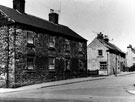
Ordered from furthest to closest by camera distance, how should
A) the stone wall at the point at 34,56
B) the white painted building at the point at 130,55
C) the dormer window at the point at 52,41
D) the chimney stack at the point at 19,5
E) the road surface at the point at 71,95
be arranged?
1. the white painted building at the point at 130,55
2. the dormer window at the point at 52,41
3. the chimney stack at the point at 19,5
4. the stone wall at the point at 34,56
5. the road surface at the point at 71,95

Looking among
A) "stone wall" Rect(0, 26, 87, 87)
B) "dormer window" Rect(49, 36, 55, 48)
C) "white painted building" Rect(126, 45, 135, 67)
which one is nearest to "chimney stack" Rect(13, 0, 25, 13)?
"stone wall" Rect(0, 26, 87, 87)

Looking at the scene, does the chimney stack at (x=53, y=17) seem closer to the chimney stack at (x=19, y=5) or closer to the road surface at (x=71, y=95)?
the chimney stack at (x=19, y=5)

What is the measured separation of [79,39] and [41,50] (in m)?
10.4

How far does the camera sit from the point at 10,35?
78.6 feet

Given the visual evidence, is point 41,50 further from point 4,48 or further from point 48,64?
point 4,48

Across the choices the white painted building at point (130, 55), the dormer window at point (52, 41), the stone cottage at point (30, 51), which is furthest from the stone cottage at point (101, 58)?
the white painted building at point (130, 55)

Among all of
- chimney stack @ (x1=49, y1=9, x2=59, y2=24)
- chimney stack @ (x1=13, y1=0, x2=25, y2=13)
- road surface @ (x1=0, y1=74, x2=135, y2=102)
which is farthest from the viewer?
chimney stack @ (x1=49, y1=9, x2=59, y2=24)

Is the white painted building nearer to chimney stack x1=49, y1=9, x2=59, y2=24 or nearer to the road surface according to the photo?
chimney stack x1=49, y1=9, x2=59, y2=24

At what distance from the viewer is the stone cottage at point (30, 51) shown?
77.8 ft

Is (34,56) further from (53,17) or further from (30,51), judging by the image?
(53,17)

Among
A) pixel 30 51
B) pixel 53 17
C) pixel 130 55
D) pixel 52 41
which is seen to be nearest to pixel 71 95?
pixel 30 51

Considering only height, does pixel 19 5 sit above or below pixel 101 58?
above

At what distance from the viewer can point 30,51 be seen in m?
25.7

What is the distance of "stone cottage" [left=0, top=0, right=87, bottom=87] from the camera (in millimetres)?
23703
